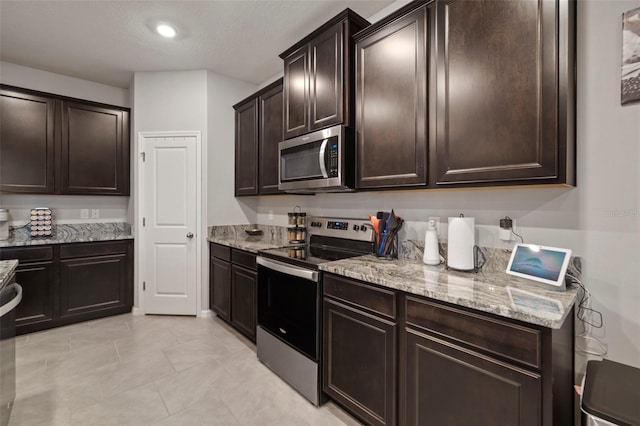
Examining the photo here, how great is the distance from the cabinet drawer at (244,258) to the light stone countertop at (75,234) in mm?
1525

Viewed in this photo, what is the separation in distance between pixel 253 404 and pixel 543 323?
5.83 ft

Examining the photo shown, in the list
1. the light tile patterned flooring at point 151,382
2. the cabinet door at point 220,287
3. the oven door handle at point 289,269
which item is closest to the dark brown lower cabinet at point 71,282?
the light tile patterned flooring at point 151,382

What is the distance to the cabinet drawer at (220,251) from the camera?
3.04 m

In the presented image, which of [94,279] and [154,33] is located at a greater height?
[154,33]

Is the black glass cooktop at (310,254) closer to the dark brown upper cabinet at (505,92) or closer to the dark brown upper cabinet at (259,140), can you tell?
the dark brown upper cabinet at (259,140)

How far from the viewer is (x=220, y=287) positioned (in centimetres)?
321

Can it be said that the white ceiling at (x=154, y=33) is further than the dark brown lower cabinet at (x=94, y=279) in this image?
No

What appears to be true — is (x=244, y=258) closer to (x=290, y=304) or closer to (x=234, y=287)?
(x=234, y=287)

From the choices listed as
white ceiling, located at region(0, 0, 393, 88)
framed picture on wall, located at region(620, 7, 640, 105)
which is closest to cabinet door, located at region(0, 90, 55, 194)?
white ceiling, located at region(0, 0, 393, 88)

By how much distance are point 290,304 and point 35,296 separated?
2.88m

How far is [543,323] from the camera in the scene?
0.99 meters

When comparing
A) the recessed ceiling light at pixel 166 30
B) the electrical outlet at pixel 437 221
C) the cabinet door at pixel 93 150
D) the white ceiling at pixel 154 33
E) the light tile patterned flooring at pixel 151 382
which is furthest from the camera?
the cabinet door at pixel 93 150

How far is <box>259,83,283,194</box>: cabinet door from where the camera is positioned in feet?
9.47

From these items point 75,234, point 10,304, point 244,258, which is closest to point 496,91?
point 244,258
